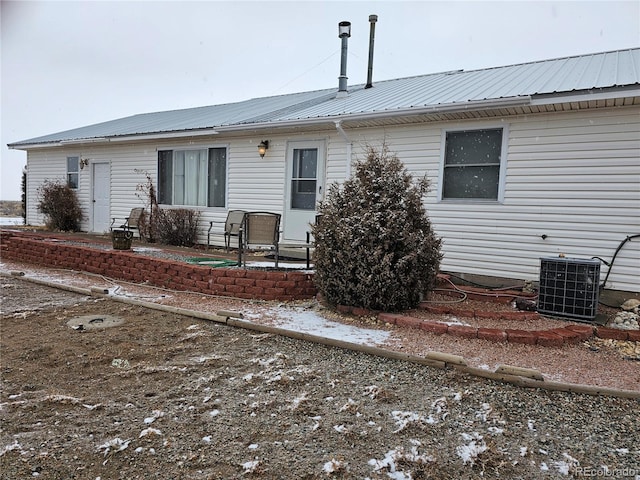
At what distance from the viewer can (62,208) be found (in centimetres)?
1184

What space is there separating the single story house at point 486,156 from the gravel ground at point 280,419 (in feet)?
11.5

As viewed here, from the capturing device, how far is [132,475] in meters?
1.98

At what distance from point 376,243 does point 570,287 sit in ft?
7.13

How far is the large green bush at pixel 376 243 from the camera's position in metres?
4.38

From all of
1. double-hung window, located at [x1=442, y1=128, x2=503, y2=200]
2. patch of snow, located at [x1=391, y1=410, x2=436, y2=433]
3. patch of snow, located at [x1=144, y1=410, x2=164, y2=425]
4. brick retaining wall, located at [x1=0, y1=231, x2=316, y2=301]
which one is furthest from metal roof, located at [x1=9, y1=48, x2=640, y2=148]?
patch of snow, located at [x1=144, y1=410, x2=164, y2=425]

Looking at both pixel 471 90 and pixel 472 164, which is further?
pixel 471 90

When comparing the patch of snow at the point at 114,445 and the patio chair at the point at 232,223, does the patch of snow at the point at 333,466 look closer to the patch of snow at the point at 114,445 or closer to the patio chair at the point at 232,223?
the patch of snow at the point at 114,445

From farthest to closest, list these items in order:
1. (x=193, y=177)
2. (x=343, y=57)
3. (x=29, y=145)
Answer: (x=29, y=145) < (x=343, y=57) < (x=193, y=177)

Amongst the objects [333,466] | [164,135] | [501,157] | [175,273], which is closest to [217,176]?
[164,135]

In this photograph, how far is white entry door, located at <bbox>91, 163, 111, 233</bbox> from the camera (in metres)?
11.5

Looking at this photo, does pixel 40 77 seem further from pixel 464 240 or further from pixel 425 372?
pixel 425 372

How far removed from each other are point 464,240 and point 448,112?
188cm

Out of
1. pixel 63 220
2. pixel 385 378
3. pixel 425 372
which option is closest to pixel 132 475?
pixel 385 378

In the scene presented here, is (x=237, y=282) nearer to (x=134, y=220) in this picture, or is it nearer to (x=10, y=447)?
(x=10, y=447)
